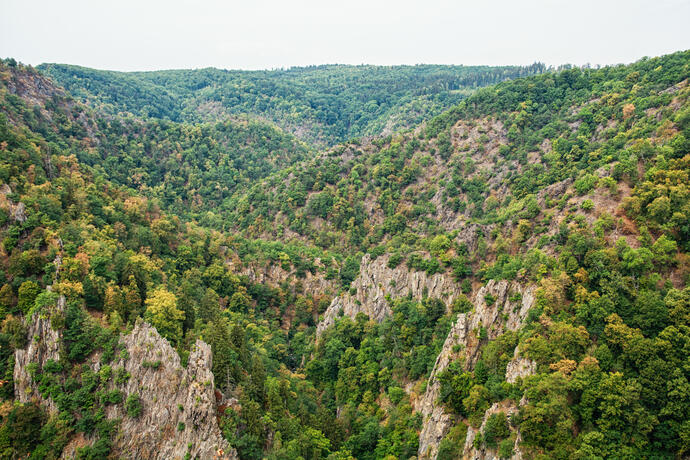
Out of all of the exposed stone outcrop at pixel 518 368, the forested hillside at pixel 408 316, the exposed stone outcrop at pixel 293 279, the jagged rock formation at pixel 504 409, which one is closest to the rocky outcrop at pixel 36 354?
the forested hillside at pixel 408 316

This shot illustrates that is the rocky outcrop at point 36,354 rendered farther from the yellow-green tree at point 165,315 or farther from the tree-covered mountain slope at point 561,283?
the tree-covered mountain slope at point 561,283

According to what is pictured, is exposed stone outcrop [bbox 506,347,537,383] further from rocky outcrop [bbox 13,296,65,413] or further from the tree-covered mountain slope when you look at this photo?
rocky outcrop [bbox 13,296,65,413]

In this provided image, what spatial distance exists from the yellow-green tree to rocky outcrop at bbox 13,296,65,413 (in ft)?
40.5

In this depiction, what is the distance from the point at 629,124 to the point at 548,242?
159ft

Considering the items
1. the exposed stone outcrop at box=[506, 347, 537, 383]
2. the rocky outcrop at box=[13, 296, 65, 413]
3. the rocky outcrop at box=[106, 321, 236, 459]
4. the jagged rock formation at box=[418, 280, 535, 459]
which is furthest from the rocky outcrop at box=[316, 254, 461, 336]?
the rocky outcrop at box=[13, 296, 65, 413]

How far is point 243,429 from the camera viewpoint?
215ft

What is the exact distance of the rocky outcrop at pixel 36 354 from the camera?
60188 mm

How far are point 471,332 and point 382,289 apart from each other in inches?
1319

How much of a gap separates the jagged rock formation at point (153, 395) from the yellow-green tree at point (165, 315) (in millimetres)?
2345

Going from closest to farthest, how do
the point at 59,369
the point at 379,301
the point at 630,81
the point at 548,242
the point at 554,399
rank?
the point at 554,399 → the point at 59,369 → the point at 548,242 → the point at 379,301 → the point at 630,81

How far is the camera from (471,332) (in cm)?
7144

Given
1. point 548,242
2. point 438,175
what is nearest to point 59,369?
point 548,242

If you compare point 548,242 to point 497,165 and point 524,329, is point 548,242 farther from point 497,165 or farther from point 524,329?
point 497,165

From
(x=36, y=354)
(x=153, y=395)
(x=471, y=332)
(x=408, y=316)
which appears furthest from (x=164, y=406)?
(x=471, y=332)
